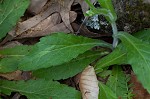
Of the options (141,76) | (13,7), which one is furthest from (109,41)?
(13,7)

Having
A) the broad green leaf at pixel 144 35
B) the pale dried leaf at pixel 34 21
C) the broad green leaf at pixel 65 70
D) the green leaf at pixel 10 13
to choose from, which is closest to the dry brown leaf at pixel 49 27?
the pale dried leaf at pixel 34 21

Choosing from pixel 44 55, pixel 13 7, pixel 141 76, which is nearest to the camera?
pixel 141 76

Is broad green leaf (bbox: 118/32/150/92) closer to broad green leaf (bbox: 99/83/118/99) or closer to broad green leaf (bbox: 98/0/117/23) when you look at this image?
broad green leaf (bbox: 98/0/117/23)

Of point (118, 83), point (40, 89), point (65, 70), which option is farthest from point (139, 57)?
point (40, 89)

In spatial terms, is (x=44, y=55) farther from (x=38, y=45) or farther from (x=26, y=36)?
(x=26, y=36)

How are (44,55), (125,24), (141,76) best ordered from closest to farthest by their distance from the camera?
(141,76)
(44,55)
(125,24)

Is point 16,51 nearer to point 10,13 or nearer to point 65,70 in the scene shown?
point 10,13
